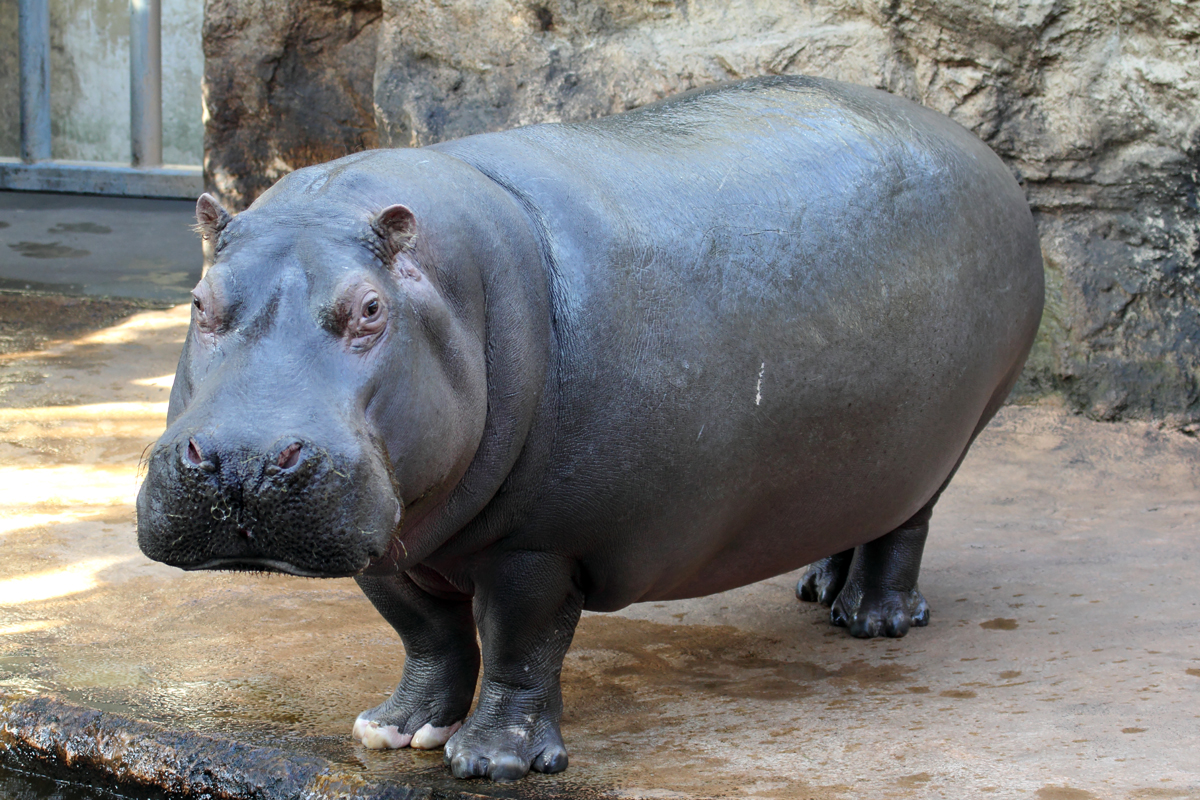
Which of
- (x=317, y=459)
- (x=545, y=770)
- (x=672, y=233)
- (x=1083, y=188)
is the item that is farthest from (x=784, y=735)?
(x=1083, y=188)

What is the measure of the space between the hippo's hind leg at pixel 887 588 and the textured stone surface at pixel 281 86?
14.4 ft

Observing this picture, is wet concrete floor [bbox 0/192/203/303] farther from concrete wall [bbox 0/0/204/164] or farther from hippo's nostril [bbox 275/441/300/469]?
hippo's nostril [bbox 275/441/300/469]

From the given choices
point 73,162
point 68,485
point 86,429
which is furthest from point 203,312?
point 73,162

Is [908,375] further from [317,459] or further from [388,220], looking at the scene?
[317,459]

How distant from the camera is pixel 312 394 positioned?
2244mm

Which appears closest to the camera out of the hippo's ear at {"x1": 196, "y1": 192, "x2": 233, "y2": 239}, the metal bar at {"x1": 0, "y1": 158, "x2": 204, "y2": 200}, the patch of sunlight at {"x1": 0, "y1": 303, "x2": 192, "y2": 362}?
the hippo's ear at {"x1": 196, "y1": 192, "x2": 233, "y2": 239}

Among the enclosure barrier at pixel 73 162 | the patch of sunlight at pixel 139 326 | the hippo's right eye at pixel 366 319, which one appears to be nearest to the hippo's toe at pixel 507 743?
the hippo's right eye at pixel 366 319

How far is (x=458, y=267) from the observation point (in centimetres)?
259

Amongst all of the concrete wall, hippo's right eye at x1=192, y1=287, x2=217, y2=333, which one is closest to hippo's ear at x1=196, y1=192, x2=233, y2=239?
hippo's right eye at x1=192, y1=287, x2=217, y2=333

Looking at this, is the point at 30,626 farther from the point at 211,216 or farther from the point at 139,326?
the point at 139,326

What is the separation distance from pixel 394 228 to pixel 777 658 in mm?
1963

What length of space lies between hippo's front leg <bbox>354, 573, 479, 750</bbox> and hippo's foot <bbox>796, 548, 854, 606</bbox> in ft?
4.96

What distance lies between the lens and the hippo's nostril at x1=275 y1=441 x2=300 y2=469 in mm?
2161

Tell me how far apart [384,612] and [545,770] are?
0.57 meters
